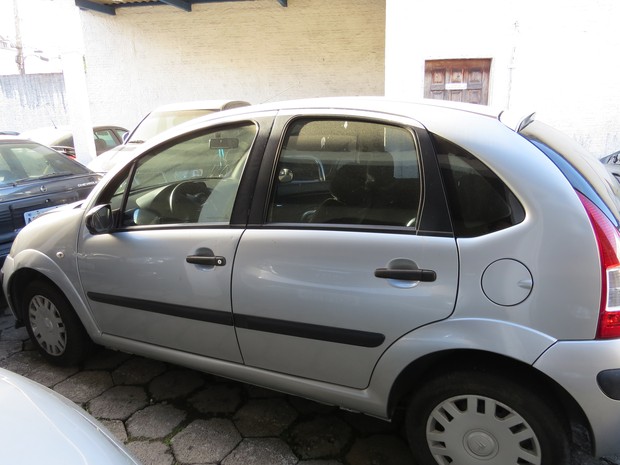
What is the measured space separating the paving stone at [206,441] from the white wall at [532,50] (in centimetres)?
634

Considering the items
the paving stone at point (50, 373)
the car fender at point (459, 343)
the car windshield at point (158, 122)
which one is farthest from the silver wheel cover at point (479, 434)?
the car windshield at point (158, 122)

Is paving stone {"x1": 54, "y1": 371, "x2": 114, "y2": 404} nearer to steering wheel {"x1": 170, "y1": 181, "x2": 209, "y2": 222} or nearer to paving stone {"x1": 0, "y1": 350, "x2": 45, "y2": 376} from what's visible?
paving stone {"x1": 0, "y1": 350, "x2": 45, "y2": 376}

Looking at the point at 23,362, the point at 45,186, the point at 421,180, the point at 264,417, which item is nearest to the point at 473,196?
the point at 421,180

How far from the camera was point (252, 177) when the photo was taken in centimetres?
210

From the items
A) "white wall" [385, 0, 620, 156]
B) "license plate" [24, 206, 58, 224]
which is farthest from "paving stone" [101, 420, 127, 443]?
"white wall" [385, 0, 620, 156]

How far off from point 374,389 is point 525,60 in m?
6.92

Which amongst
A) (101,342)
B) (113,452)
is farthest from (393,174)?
(101,342)

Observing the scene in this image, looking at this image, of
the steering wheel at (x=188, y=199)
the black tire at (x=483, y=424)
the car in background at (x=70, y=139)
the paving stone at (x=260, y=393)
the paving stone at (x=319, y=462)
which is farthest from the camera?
the car in background at (x=70, y=139)

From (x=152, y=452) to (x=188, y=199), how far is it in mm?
1231

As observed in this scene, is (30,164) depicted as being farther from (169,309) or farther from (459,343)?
(459,343)

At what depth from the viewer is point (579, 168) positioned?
1768 millimetres

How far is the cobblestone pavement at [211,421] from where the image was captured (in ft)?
7.04

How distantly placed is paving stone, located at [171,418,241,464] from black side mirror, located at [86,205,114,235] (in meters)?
1.11

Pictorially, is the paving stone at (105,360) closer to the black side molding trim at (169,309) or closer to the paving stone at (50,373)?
the paving stone at (50,373)
